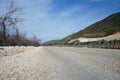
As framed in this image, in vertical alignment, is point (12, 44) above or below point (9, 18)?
below

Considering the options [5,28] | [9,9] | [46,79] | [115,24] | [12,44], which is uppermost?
[115,24]

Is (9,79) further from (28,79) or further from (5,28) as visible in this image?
(5,28)

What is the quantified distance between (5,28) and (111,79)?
19.1m

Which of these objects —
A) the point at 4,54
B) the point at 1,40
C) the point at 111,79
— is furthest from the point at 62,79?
the point at 1,40

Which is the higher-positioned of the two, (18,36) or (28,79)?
(18,36)

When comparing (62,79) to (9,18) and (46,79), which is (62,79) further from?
(9,18)

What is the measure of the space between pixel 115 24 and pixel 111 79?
615 ft

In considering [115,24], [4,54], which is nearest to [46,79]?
[4,54]

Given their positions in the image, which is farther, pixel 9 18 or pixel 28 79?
pixel 9 18

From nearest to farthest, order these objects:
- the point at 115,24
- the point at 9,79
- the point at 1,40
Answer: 1. the point at 9,79
2. the point at 1,40
3. the point at 115,24

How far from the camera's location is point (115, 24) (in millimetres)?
188000

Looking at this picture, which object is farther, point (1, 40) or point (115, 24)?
point (115, 24)

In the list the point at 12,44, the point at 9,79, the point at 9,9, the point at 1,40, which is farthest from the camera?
the point at 12,44

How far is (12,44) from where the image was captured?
28359 mm
